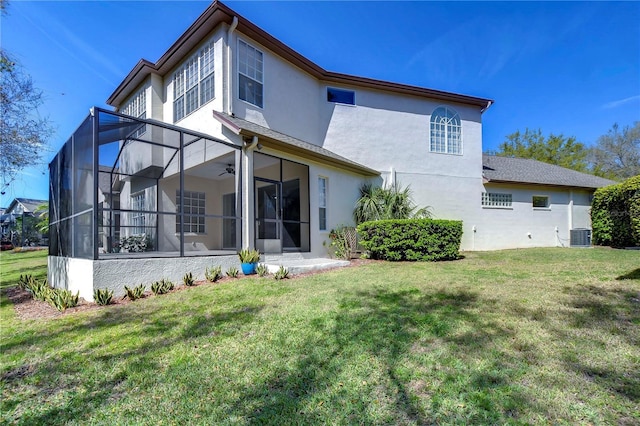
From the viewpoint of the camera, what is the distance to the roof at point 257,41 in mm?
9039

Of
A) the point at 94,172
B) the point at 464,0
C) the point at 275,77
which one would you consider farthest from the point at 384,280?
the point at 464,0

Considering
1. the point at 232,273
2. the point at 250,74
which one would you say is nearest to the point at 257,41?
the point at 250,74

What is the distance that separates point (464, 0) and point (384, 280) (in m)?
11.0

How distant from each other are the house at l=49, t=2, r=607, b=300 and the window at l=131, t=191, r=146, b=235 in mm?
94

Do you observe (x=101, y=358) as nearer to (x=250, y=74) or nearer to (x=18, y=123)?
(x=250, y=74)

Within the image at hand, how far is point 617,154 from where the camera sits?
30281 mm

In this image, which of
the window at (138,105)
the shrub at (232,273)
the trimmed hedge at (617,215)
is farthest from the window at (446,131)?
the window at (138,105)

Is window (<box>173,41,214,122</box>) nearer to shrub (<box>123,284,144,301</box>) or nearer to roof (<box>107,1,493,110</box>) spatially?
roof (<box>107,1,493,110</box>)

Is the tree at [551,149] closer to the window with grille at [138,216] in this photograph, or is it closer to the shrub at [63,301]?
the window with grille at [138,216]

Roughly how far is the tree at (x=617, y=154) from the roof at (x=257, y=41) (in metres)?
26.3

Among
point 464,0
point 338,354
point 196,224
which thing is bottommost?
point 338,354

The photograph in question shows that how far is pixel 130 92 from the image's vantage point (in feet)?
44.2

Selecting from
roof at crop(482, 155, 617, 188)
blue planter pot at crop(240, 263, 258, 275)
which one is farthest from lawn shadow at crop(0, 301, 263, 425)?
roof at crop(482, 155, 617, 188)

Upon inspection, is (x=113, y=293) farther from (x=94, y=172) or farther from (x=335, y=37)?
(x=335, y=37)
